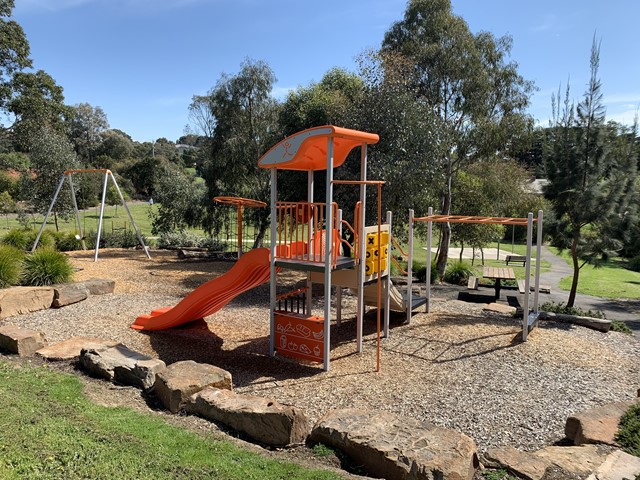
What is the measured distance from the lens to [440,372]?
22.5 ft

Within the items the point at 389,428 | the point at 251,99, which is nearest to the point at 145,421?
the point at 389,428

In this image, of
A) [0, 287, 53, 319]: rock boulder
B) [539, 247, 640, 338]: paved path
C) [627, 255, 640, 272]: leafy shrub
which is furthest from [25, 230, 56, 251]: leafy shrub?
[627, 255, 640, 272]: leafy shrub

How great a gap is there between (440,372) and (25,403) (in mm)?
5091

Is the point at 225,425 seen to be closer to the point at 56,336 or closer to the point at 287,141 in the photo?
the point at 287,141

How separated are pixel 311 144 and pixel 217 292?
9.86 feet

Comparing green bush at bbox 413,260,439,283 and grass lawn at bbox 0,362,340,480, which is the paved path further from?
grass lawn at bbox 0,362,340,480

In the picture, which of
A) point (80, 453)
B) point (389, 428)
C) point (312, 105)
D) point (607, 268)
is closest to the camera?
point (80, 453)

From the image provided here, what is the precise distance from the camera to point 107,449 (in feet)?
11.8

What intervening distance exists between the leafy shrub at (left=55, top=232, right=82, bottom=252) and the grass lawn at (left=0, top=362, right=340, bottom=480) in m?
15.8

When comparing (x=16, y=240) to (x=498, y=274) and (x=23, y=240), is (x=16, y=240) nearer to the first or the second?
(x=23, y=240)

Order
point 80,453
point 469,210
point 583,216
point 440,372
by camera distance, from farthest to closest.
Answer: point 469,210 → point 583,216 → point 440,372 → point 80,453

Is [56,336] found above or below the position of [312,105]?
below

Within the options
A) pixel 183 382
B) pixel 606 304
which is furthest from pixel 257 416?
pixel 606 304

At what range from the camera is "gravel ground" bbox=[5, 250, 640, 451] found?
5578 mm
